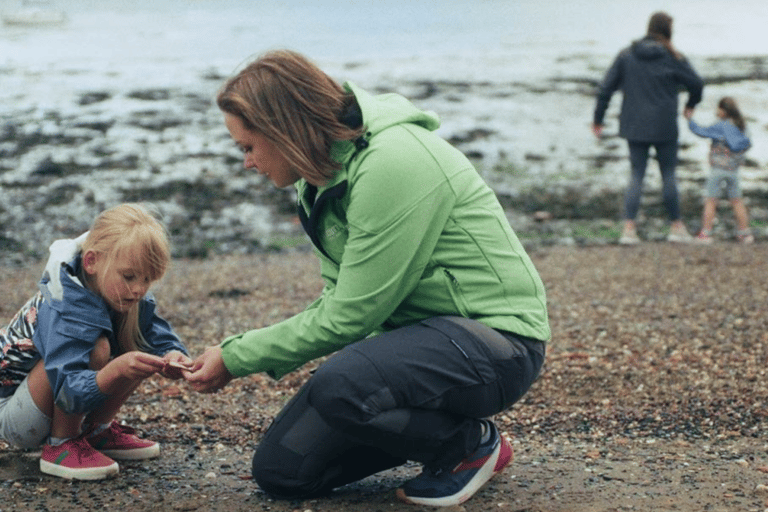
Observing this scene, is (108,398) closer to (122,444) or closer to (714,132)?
(122,444)

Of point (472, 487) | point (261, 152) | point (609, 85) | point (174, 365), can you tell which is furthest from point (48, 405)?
point (609, 85)

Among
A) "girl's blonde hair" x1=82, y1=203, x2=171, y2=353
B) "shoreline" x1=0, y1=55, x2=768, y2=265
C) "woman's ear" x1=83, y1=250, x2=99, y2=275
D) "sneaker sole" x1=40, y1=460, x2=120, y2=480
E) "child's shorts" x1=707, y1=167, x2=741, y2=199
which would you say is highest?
"girl's blonde hair" x1=82, y1=203, x2=171, y2=353

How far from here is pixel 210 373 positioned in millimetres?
3055

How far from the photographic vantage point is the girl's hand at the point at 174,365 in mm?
3129

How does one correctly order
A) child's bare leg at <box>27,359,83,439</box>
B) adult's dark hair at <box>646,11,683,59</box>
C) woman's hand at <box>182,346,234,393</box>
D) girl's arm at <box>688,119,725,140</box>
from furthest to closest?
girl's arm at <box>688,119,725,140</box> → adult's dark hair at <box>646,11,683,59</box> → child's bare leg at <box>27,359,83,439</box> → woman's hand at <box>182,346,234,393</box>

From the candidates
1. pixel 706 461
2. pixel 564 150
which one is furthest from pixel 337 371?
pixel 564 150

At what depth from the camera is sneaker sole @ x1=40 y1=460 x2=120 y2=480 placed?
10.9 ft

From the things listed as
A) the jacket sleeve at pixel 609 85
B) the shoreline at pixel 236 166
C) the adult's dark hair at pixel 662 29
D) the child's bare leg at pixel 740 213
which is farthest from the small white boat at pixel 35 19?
the child's bare leg at pixel 740 213

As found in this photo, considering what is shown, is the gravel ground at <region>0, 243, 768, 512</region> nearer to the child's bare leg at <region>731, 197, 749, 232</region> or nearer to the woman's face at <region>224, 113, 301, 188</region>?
the woman's face at <region>224, 113, 301, 188</region>

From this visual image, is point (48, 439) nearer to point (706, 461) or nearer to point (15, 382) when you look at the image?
point (15, 382)

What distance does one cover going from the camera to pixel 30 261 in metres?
9.04

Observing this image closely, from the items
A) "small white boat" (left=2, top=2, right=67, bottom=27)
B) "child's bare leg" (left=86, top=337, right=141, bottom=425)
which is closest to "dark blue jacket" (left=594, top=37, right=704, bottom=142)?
"child's bare leg" (left=86, top=337, right=141, bottom=425)

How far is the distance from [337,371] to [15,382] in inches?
47.2

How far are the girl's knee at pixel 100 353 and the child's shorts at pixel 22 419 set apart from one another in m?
0.25
